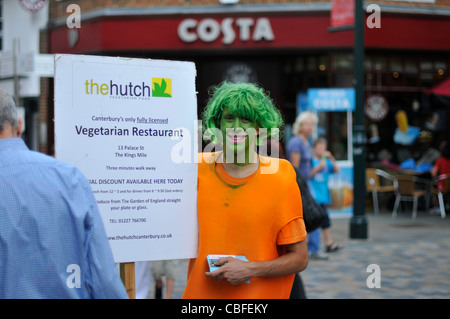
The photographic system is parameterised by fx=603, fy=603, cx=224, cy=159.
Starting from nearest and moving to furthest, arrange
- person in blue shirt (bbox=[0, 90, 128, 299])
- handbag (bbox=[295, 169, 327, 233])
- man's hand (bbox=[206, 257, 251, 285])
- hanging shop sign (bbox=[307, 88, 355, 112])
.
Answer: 1. person in blue shirt (bbox=[0, 90, 128, 299])
2. man's hand (bbox=[206, 257, 251, 285])
3. handbag (bbox=[295, 169, 327, 233])
4. hanging shop sign (bbox=[307, 88, 355, 112])

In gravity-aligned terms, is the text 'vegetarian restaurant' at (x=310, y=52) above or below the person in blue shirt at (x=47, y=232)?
above

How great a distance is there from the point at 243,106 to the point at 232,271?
685mm

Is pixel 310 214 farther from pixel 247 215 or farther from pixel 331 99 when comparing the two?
pixel 331 99

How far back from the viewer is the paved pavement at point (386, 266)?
21.1 feet

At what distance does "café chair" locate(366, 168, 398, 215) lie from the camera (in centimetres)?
1323

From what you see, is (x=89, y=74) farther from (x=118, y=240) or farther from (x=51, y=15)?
(x=51, y=15)

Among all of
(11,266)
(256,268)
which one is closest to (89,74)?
(11,266)

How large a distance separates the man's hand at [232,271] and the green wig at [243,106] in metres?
0.58

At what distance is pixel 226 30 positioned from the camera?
1345cm

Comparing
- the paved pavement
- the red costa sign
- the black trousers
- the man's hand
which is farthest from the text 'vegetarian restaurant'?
the man's hand

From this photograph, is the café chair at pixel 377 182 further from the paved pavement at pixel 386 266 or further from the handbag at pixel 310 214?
the handbag at pixel 310 214

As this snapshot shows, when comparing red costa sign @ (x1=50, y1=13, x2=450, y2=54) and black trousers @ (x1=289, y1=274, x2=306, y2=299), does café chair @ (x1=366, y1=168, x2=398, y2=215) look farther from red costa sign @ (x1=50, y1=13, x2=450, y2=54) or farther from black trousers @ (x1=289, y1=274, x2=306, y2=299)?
black trousers @ (x1=289, y1=274, x2=306, y2=299)

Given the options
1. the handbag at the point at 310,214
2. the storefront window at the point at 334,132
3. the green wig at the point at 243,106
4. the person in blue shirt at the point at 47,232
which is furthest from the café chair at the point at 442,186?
the person in blue shirt at the point at 47,232

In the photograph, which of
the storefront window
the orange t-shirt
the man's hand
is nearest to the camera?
the man's hand
